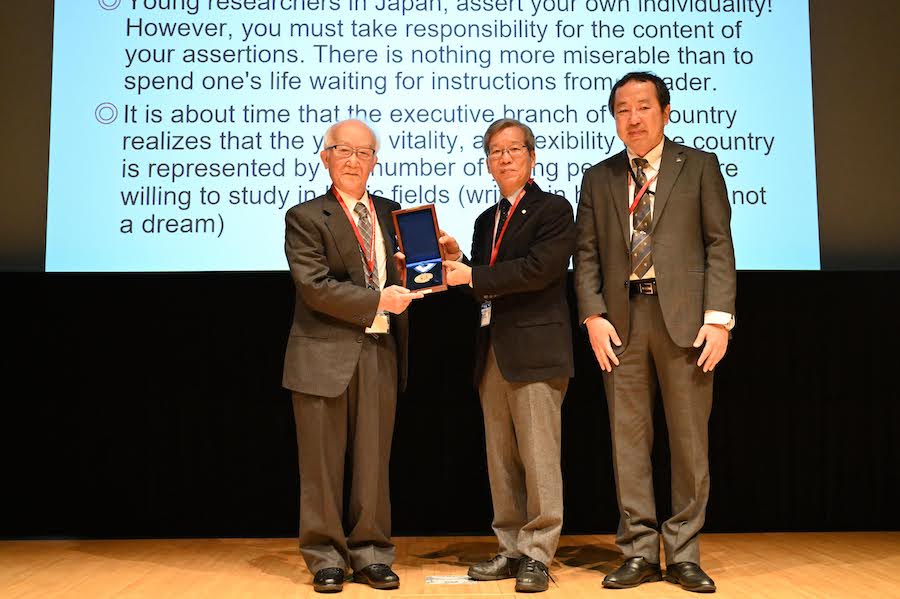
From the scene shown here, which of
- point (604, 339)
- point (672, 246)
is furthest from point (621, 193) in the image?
point (604, 339)

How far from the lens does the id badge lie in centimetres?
290

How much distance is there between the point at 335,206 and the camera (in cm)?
289

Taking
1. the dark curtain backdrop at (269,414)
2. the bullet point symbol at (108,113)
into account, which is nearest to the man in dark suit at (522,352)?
the dark curtain backdrop at (269,414)

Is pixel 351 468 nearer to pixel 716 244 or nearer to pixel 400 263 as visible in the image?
pixel 400 263

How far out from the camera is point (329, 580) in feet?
8.76

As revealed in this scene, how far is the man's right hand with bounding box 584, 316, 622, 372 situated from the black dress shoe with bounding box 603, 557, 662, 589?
2.08 ft

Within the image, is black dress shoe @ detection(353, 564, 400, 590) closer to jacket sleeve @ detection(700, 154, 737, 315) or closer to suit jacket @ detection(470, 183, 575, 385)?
suit jacket @ detection(470, 183, 575, 385)

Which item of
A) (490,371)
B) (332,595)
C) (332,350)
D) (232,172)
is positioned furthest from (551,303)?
(232,172)

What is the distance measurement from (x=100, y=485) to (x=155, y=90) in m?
1.84

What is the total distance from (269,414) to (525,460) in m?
1.54

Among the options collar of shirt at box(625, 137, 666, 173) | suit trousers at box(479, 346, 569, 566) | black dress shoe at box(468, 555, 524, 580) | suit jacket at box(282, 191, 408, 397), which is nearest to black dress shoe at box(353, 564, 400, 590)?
black dress shoe at box(468, 555, 524, 580)

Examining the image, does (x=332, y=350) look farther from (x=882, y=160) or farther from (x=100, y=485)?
(x=882, y=160)

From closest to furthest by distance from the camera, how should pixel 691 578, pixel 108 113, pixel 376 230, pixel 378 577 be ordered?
1. pixel 691 578
2. pixel 378 577
3. pixel 376 230
4. pixel 108 113

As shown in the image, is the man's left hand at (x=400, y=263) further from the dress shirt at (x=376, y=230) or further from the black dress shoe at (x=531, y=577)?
the black dress shoe at (x=531, y=577)
